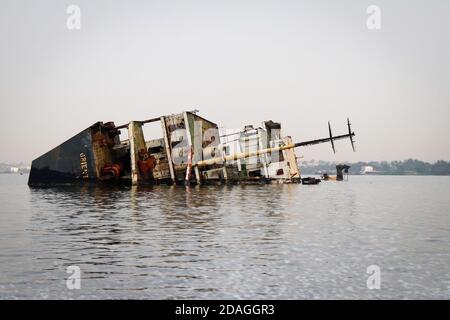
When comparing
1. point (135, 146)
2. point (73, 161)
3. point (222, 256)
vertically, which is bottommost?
point (222, 256)

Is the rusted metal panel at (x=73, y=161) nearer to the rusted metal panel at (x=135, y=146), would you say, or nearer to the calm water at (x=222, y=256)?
the rusted metal panel at (x=135, y=146)

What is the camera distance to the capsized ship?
53125 mm

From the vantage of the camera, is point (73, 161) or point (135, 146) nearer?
point (135, 146)

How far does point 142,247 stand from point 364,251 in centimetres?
660

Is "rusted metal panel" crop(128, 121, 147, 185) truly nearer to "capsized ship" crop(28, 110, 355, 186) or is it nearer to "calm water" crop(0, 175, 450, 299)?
"capsized ship" crop(28, 110, 355, 186)

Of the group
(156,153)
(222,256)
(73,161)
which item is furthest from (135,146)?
(222,256)

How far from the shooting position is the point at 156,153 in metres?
55.8

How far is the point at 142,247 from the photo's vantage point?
15375mm

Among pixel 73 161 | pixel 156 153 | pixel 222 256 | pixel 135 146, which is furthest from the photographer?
pixel 156 153

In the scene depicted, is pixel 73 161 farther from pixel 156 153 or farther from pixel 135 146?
pixel 156 153

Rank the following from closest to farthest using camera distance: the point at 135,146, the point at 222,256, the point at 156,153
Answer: the point at 222,256
the point at 135,146
the point at 156,153

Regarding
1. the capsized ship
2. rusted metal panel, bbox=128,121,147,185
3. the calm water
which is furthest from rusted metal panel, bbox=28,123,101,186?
the calm water
